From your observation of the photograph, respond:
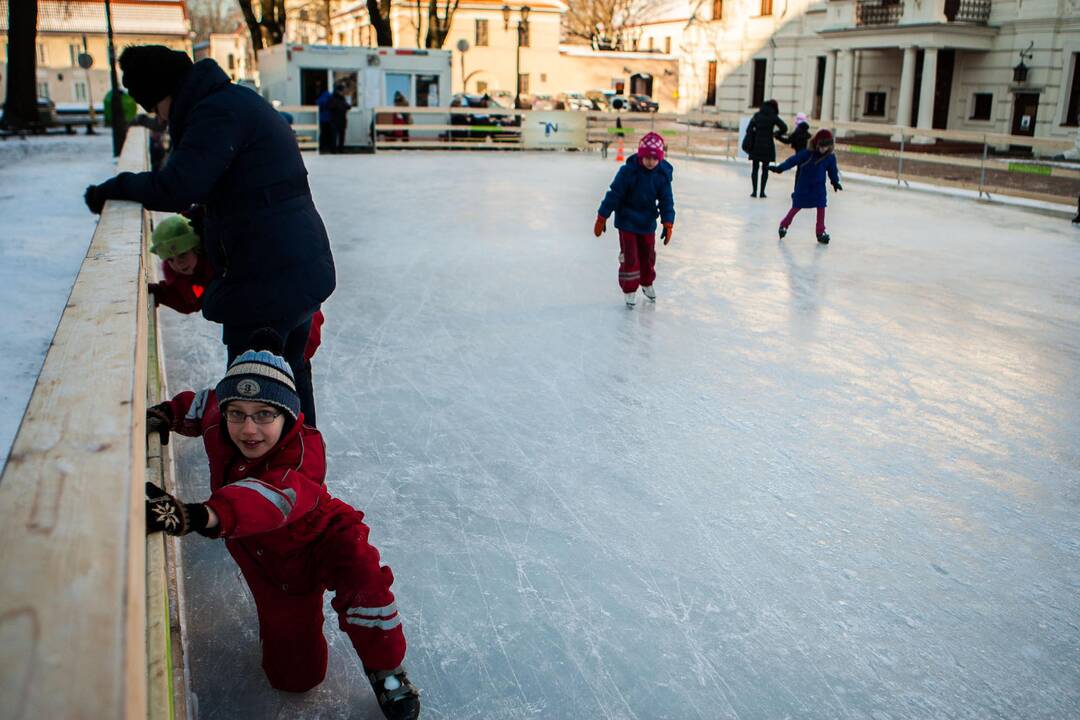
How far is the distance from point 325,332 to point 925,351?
12.0 ft

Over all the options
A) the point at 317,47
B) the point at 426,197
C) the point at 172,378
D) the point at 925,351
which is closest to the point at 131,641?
the point at 172,378

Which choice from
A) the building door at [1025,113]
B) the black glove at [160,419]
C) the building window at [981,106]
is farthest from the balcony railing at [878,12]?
the black glove at [160,419]

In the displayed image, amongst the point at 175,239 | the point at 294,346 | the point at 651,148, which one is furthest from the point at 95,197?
the point at 651,148

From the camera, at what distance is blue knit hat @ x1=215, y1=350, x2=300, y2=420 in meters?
2.01

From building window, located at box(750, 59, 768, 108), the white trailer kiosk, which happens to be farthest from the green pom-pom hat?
building window, located at box(750, 59, 768, 108)

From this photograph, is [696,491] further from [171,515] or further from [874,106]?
[874,106]

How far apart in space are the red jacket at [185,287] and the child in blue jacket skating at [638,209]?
3644mm

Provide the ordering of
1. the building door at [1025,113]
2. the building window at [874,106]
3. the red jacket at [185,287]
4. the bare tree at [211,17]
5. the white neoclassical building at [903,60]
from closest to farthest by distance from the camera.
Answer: the red jacket at [185,287] < the white neoclassical building at [903,60] < the building door at [1025,113] < the building window at [874,106] < the bare tree at [211,17]

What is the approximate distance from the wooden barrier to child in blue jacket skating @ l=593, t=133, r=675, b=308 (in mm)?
4925

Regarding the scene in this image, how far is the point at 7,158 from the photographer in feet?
51.0

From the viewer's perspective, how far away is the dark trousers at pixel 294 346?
284 centimetres

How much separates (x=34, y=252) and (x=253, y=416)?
6.56 meters

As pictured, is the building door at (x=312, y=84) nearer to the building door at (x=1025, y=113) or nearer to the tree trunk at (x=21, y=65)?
the tree trunk at (x=21, y=65)

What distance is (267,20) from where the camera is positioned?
2755 centimetres
